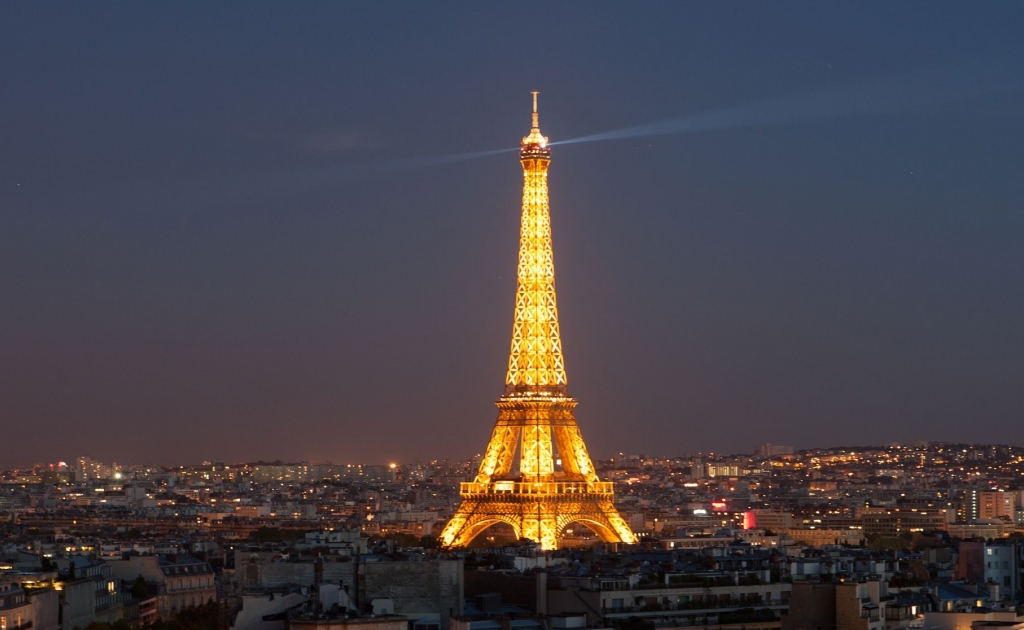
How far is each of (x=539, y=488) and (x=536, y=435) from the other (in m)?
2.24

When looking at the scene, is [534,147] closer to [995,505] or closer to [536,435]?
[536,435]

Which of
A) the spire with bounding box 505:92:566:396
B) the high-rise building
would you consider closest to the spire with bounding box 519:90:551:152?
the spire with bounding box 505:92:566:396

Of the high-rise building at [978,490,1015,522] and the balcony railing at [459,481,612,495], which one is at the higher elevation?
the high-rise building at [978,490,1015,522]

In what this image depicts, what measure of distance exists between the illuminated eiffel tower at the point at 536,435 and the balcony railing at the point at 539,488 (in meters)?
0.04

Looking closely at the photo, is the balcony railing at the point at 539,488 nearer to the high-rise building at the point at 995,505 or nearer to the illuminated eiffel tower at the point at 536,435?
the illuminated eiffel tower at the point at 536,435

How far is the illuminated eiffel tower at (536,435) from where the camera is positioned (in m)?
98.4

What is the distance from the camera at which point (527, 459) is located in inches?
3905

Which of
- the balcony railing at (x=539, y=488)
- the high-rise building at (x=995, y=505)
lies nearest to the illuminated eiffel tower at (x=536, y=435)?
the balcony railing at (x=539, y=488)

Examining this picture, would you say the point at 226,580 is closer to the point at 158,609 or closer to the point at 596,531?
the point at 158,609

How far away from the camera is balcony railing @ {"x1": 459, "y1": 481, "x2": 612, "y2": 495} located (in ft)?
323

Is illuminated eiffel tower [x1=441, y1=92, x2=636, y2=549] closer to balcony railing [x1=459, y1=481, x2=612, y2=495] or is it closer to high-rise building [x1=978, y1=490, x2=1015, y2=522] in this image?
balcony railing [x1=459, y1=481, x2=612, y2=495]

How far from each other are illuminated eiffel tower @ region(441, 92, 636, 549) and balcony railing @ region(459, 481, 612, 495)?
0.04 meters

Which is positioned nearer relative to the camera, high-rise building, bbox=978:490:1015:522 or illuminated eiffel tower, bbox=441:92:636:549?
illuminated eiffel tower, bbox=441:92:636:549

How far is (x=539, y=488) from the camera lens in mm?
98250
